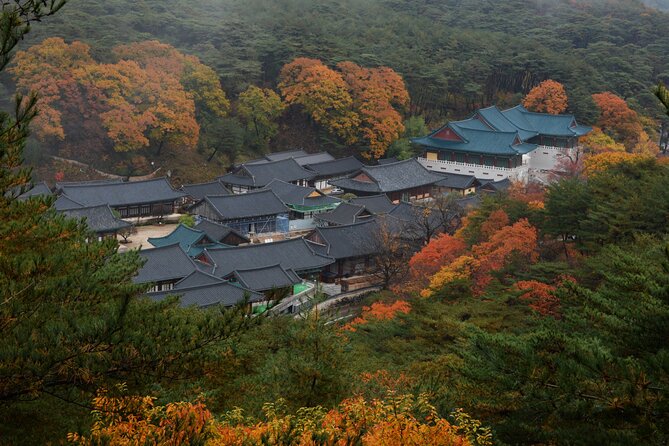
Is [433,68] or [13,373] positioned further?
[433,68]

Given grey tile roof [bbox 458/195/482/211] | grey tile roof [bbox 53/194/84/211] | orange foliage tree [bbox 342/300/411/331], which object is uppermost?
orange foliage tree [bbox 342/300/411/331]

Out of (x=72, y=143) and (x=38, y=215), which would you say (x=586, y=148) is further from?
(x=38, y=215)

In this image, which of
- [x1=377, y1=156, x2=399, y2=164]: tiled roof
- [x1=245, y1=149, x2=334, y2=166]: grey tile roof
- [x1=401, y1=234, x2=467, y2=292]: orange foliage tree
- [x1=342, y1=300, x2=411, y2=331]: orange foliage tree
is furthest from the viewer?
[x1=377, y1=156, x2=399, y2=164]: tiled roof

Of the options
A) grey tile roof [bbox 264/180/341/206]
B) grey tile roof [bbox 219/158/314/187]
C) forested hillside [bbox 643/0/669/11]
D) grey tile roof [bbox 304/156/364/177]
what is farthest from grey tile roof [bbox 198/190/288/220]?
forested hillside [bbox 643/0/669/11]

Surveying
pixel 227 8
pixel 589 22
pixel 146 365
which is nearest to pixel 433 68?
pixel 227 8

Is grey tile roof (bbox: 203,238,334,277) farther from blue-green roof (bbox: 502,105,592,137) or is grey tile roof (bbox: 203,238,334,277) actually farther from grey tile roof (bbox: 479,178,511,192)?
blue-green roof (bbox: 502,105,592,137)
